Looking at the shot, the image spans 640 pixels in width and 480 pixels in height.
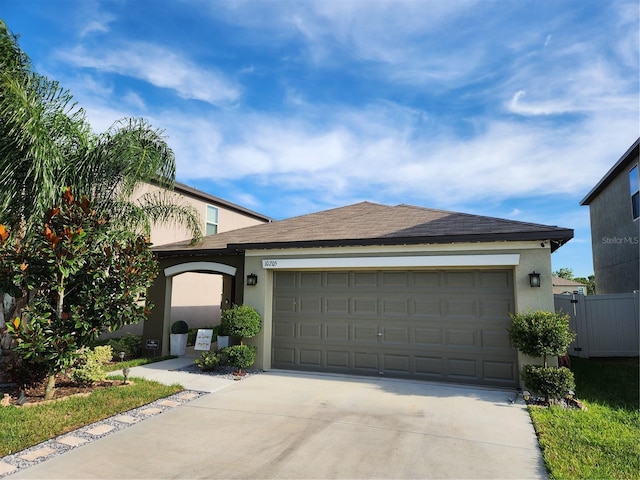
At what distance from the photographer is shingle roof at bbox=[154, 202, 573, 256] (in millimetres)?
7959

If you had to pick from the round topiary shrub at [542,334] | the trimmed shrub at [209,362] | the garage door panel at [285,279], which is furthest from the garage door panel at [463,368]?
the trimmed shrub at [209,362]

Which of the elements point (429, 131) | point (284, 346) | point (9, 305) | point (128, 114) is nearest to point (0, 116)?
point (128, 114)

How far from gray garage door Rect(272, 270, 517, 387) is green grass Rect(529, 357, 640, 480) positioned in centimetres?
164

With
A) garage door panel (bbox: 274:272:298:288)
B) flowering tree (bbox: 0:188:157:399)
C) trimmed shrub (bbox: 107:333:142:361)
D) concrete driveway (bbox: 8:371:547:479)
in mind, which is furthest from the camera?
trimmed shrub (bbox: 107:333:142:361)

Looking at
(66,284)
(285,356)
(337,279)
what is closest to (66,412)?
(66,284)

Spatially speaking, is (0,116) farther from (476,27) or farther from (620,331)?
(620,331)

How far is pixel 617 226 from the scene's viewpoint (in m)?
14.3

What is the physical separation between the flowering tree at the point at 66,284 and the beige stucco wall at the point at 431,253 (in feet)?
9.46

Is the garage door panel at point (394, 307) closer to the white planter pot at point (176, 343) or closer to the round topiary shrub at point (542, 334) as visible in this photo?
the round topiary shrub at point (542, 334)

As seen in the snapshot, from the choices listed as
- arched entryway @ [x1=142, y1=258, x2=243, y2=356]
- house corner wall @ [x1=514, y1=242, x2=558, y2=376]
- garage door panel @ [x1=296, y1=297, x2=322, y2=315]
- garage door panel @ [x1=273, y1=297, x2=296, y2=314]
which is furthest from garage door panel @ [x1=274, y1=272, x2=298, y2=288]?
house corner wall @ [x1=514, y1=242, x2=558, y2=376]

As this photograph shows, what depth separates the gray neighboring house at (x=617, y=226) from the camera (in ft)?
41.7

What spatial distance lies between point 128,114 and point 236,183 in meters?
11.7

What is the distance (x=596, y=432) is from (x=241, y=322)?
682cm

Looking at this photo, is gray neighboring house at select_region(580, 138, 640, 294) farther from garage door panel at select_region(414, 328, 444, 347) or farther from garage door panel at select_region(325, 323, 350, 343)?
→ garage door panel at select_region(325, 323, 350, 343)
